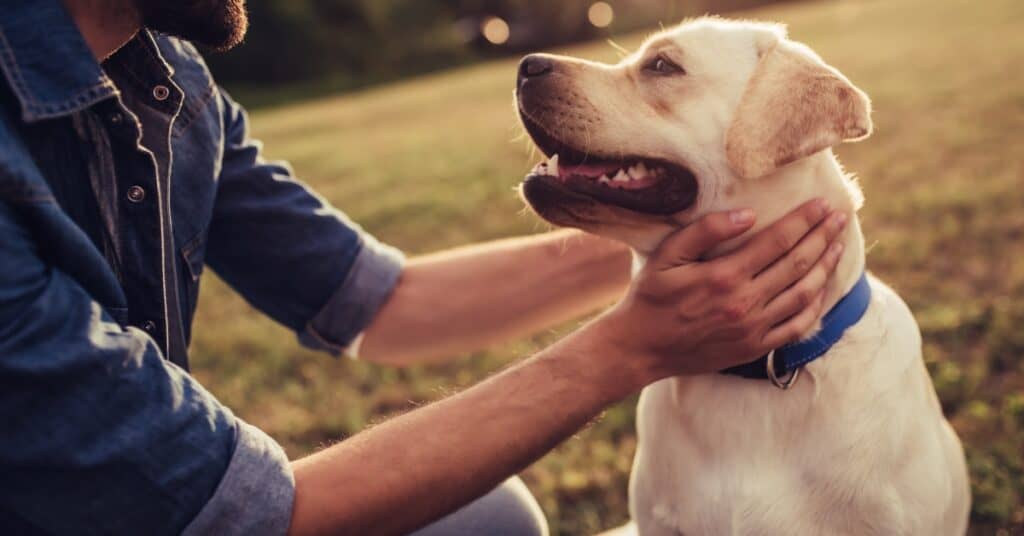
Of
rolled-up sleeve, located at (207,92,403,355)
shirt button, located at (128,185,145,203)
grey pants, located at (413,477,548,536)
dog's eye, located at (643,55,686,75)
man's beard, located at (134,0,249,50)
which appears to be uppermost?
man's beard, located at (134,0,249,50)

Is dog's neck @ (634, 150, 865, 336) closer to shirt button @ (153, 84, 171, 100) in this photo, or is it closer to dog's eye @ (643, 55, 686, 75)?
dog's eye @ (643, 55, 686, 75)

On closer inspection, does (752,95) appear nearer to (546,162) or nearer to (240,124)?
(546,162)

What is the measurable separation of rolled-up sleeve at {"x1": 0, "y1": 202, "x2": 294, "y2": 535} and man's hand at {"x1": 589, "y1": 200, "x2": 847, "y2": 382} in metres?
0.89

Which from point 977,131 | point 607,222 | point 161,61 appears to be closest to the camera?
point 161,61

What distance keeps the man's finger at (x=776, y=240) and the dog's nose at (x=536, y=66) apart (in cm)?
79

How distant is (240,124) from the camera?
297 centimetres

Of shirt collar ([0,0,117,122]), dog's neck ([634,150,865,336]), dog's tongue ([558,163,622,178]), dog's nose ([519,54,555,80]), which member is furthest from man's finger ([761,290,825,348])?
shirt collar ([0,0,117,122])

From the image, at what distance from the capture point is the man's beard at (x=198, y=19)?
6.97ft

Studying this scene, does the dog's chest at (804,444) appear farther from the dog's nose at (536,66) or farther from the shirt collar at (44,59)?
the shirt collar at (44,59)

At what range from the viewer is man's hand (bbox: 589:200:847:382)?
2.18m

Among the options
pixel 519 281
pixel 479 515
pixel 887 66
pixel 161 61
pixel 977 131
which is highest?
pixel 161 61

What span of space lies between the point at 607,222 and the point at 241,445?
3.77 ft

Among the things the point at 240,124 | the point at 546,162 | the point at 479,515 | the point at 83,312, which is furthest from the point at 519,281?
the point at 83,312

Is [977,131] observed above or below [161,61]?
below
